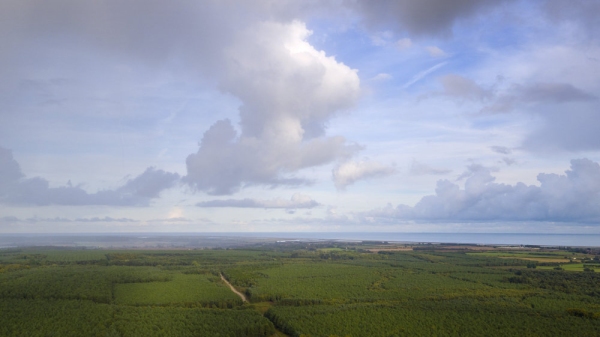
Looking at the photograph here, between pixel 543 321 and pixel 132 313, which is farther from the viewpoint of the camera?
pixel 132 313

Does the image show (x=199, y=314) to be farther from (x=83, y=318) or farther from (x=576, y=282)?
(x=576, y=282)

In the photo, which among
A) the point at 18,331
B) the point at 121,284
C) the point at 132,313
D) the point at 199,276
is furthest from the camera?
the point at 199,276

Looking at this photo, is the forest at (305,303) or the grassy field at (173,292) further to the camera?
the grassy field at (173,292)

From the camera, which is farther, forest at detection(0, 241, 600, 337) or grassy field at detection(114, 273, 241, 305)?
grassy field at detection(114, 273, 241, 305)

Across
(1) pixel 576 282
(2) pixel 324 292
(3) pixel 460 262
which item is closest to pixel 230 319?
(2) pixel 324 292

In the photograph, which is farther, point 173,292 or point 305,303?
point 173,292

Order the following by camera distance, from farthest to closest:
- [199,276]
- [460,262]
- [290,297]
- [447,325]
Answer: [460,262] → [199,276] → [290,297] → [447,325]

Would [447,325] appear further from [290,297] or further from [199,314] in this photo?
[199,314]

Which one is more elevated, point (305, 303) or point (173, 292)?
point (173, 292)

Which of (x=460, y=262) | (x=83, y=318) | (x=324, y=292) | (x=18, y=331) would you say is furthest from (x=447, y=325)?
(x=460, y=262)
